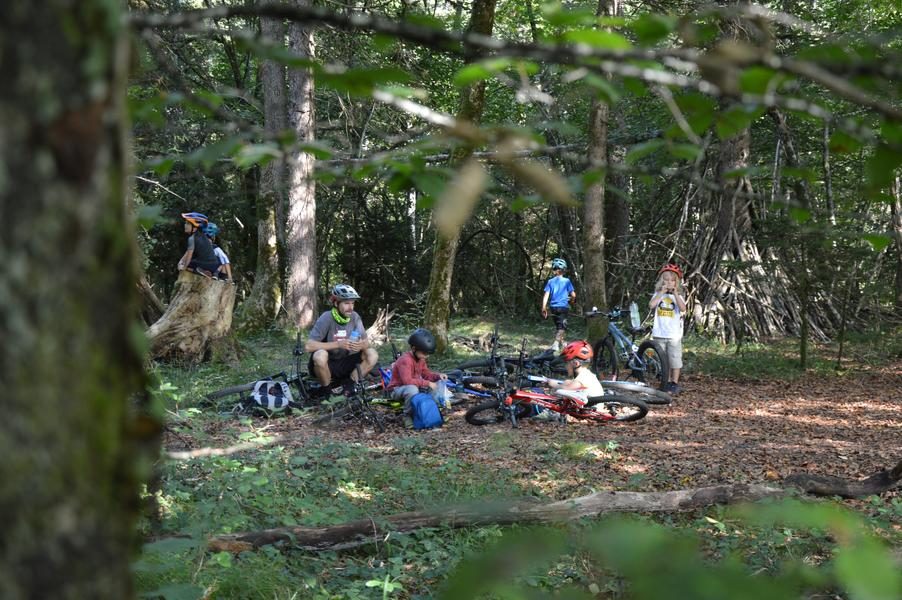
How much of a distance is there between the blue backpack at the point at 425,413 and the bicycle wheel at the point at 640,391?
1.95 meters

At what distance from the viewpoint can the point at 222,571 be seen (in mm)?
3367

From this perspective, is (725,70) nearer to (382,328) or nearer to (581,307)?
(382,328)

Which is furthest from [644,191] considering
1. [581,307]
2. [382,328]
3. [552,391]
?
[552,391]

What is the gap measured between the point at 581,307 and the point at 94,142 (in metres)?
16.3

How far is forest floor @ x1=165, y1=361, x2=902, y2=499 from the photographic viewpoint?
225 inches

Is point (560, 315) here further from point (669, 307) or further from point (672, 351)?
point (669, 307)

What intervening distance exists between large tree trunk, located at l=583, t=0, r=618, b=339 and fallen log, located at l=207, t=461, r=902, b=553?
5.55 metres

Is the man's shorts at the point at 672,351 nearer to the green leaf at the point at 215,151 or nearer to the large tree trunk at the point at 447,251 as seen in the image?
the large tree trunk at the point at 447,251

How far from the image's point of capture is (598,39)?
1056mm

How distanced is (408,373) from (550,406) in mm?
1553

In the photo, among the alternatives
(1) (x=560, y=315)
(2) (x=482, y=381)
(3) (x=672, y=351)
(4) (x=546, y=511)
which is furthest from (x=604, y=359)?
(4) (x=546, y=511)

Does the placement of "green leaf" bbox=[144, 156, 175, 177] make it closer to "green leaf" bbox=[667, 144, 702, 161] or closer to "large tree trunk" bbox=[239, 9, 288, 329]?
"green leaf" bbox=[667, 144, 702, 161]

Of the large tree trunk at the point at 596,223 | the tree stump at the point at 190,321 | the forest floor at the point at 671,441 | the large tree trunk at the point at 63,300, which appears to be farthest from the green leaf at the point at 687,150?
the tree stump at the point at 190,321

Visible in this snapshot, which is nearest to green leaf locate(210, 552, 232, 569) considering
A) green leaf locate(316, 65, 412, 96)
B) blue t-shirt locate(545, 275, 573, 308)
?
green leaf locate(316, 65, 412, 96)
